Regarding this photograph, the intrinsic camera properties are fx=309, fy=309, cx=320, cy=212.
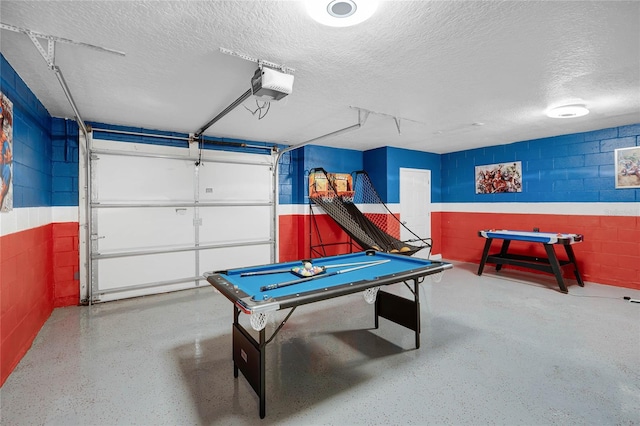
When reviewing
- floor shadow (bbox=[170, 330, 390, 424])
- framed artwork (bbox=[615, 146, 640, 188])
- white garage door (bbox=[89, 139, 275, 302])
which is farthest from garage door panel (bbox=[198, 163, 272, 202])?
framed artwork (bbox=[615, 146, 640, 188])

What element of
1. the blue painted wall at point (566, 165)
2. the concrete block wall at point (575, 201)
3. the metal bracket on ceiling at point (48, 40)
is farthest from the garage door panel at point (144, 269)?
the blue painted wall at point (566, 165)

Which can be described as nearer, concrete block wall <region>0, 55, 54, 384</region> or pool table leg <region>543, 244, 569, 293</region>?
concrete block wall <region>0, 55, 54, 384</region>

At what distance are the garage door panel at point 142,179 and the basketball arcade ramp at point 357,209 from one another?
2.27 meters

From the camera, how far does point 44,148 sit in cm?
374

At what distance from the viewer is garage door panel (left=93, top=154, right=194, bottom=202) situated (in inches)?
171

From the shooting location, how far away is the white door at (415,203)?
260 inches

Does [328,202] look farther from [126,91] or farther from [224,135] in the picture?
[126,91]

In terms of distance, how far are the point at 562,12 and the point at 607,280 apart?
4932 millimetres

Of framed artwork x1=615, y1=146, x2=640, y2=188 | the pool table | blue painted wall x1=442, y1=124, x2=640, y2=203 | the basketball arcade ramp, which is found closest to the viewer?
the pool table

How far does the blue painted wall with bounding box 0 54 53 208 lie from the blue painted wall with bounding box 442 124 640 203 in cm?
719

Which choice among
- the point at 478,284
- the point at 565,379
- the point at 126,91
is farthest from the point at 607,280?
the point at 126,91

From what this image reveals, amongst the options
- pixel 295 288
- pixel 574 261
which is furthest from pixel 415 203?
pixel 295 288

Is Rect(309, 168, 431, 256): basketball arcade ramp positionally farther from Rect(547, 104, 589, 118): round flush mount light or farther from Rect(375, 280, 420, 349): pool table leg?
Rect(547, 104, 589, 118): round flush mount light

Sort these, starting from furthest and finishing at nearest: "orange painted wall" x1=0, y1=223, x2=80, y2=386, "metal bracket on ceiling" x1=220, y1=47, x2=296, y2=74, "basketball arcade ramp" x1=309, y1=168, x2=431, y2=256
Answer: "basketball arcade ramp" x1=309, y1=168, x2=431, y2=256 → "orange painted wall" x1=0, y1=223, x2=80, y2=386 → "metal bracket on ceiling" x1=220, y1=47, x2=296, y2=74
